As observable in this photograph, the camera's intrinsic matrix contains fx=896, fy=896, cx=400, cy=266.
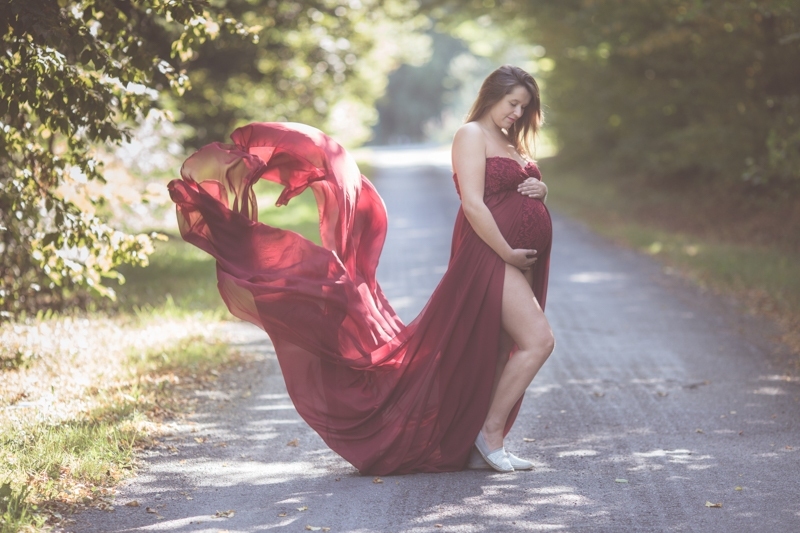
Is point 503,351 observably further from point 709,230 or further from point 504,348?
point 709,230

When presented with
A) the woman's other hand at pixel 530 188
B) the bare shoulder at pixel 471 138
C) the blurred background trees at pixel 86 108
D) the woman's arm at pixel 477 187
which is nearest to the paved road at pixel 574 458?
the woman's arm at pixel 477 187

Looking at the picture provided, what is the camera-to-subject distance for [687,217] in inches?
737

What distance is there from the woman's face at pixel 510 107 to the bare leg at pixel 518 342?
843mm

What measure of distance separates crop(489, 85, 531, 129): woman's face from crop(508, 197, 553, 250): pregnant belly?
0.47 meters

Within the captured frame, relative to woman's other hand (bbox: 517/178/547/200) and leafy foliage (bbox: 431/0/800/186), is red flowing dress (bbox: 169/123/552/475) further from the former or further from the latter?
leafy foliage (bbox: 431/0/800/186)

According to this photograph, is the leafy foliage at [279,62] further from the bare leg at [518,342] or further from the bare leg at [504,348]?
the bare leg at [518,342]

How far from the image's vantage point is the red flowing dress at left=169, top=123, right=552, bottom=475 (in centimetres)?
509

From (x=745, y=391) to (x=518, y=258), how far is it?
289 cm

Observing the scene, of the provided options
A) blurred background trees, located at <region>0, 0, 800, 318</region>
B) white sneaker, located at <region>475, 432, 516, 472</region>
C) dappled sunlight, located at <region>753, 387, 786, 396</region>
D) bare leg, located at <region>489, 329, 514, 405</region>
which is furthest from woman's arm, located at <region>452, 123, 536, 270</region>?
dappled sunlight, located at <region>753, 387, 786, 396</region>

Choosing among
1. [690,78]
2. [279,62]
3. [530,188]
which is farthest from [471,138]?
[690,78]

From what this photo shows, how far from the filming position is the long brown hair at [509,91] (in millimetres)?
5105

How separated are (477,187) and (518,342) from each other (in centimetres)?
92

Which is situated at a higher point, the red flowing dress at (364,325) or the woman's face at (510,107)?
the woman's face at (510,107)

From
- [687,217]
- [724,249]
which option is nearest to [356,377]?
[724,249]
